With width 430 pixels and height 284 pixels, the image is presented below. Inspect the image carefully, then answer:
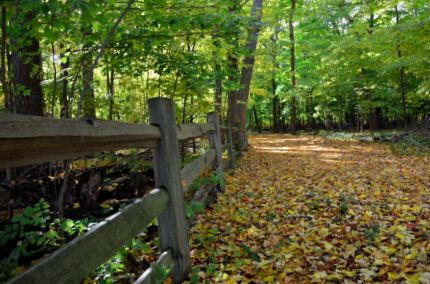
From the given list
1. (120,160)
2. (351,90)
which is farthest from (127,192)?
(351,90)

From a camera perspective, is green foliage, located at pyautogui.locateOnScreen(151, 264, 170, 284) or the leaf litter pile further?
the leaf litter pile

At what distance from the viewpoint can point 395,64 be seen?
12016mm

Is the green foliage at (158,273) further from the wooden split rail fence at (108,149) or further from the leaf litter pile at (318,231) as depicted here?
the leaf litter pile at (318,231)

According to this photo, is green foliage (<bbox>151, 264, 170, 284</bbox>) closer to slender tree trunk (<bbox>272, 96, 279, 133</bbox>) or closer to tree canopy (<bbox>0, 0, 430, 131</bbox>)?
tree canopy (<bbox>0, 0, 430, 131</bbox>)

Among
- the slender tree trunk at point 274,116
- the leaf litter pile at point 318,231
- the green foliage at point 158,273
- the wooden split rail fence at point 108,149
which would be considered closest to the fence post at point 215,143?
the leaf litter pile at point 318,231

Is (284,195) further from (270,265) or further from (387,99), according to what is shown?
(387,99)

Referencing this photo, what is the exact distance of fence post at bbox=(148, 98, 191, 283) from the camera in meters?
2.75

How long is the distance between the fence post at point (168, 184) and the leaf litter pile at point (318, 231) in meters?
0.22

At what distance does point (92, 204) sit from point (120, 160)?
1.91 metres

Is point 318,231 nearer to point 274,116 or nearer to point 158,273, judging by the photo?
point 158,273

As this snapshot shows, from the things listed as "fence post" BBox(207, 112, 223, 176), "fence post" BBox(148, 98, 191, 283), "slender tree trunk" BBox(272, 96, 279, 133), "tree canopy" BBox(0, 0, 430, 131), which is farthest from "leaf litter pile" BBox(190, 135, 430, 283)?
"slender tree trunk" BBox(272, 96, 279, 133)

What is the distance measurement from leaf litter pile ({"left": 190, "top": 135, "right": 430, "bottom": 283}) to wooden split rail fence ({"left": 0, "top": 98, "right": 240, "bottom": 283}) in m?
0.53

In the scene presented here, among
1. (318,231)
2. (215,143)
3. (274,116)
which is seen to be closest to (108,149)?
(318,231)

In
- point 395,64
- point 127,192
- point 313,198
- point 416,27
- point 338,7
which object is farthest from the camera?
point 338,7
